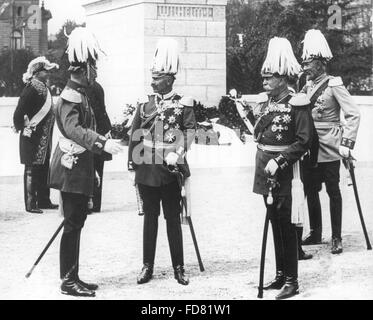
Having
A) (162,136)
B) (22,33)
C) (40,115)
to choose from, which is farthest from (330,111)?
(22,33)

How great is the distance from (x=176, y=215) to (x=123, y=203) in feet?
15.5

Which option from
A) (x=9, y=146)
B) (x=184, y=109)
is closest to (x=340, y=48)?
(x=9, y=146)

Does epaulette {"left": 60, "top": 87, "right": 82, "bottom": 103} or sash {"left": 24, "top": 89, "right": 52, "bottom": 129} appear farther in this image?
sash {"left": 24, "top": 89, "right": 52, "bottom": 129}

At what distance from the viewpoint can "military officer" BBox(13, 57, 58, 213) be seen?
10.7 metres

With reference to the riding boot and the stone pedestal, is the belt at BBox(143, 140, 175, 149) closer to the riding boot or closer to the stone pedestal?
the riding boot

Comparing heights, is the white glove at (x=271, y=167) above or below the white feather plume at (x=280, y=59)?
below


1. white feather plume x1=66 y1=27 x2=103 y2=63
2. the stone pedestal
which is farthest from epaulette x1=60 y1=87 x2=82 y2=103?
the stone pedestal

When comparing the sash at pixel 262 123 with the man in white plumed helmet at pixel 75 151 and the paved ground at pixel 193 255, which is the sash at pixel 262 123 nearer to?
the man in white plumed helmet at pixel 75 151

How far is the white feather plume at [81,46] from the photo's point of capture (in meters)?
6.20

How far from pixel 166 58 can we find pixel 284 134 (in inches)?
41.1

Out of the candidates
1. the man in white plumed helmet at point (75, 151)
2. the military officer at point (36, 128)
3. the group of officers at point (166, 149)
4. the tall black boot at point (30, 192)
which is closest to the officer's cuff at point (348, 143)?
the group of officers at point (166, 149)

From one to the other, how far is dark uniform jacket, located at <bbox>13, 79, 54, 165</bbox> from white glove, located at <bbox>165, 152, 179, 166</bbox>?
4.59 m

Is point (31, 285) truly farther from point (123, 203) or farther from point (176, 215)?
point (123, 203)
